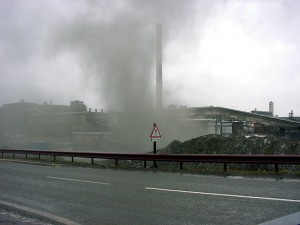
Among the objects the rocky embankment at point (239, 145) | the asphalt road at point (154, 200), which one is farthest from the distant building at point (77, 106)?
the asphalt road at point (154, 200)

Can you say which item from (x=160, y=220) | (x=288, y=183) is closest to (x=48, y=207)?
(x=160, y=220)

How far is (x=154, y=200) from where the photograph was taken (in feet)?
25.6

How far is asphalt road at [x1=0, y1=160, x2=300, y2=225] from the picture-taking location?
6.17 meters

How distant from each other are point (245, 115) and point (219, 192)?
6084 centimetres

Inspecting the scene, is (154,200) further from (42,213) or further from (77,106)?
(77,106)

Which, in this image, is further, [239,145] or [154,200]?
[239,145]

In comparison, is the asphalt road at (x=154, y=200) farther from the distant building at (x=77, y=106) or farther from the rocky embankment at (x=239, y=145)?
the distant building at (x=77, y=106)

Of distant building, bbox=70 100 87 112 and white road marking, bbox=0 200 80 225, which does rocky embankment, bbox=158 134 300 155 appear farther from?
distant building, bbox=70 100 87 112

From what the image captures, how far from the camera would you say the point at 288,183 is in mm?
9938

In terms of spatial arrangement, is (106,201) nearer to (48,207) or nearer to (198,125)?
(48,207)

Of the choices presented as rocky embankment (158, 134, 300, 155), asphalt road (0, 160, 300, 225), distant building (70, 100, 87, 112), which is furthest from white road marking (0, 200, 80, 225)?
distant building (70, 100, 87, 112)

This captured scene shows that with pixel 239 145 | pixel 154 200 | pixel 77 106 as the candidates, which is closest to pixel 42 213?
pixel 154 200


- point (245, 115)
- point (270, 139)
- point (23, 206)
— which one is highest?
point (245, 115)

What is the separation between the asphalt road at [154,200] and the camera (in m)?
6.17
